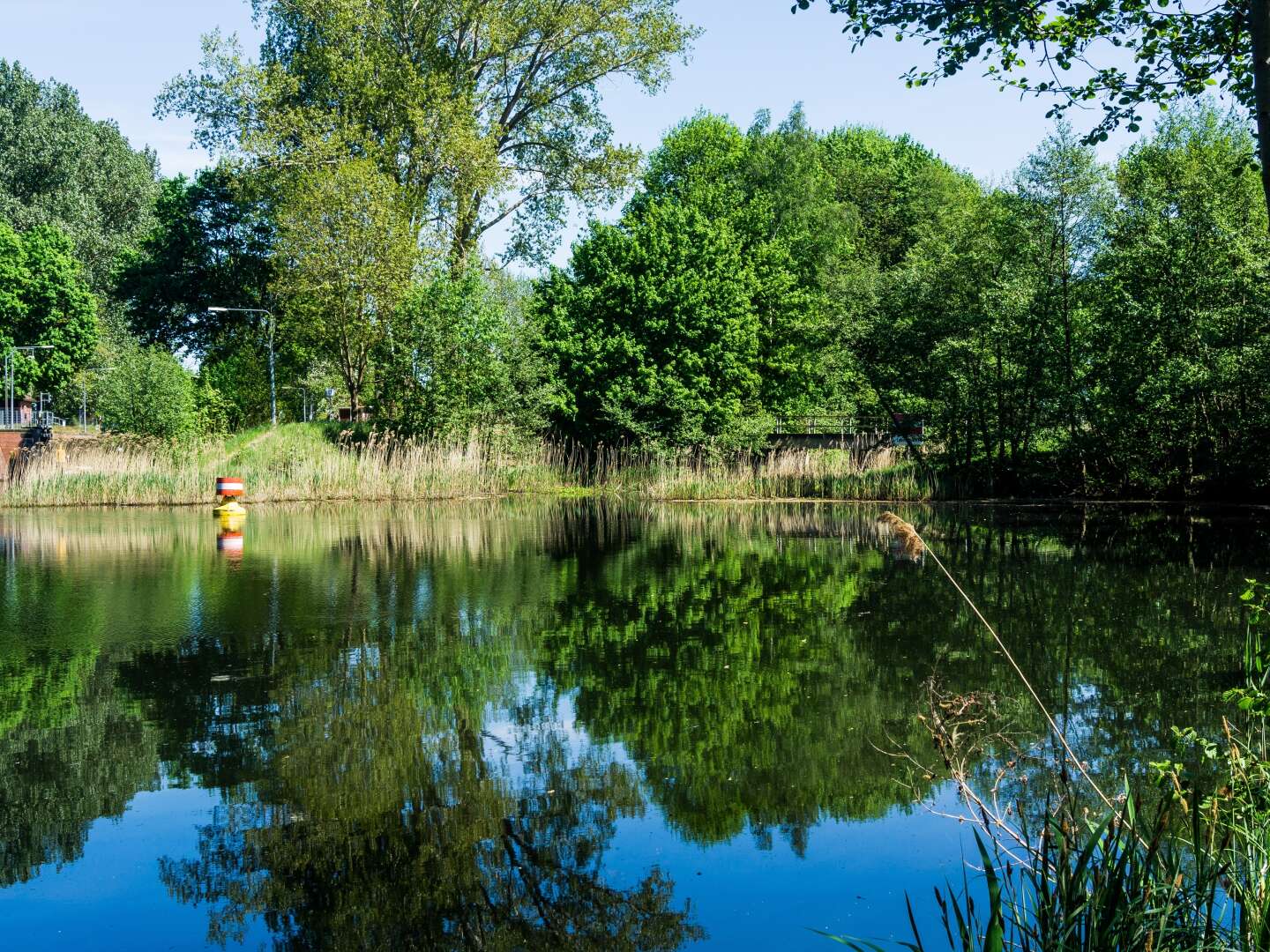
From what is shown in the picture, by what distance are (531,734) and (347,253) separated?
3189cm

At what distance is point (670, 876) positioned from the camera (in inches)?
193

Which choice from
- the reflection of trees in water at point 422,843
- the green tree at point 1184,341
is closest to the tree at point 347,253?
the green tree at point 1184,341

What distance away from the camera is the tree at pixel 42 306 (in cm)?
5456

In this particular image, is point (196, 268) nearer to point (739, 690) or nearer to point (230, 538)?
point (230, 538)

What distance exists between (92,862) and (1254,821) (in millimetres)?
4658

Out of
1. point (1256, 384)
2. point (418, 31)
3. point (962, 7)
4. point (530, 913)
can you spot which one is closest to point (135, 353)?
point (418, 31)

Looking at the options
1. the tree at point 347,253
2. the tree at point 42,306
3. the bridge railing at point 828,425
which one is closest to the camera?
the bridge railing at point 828,425

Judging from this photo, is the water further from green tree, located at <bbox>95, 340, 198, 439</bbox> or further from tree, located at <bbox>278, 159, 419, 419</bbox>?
tree, located at <bbox>278, 159, 419, 419</bbox>

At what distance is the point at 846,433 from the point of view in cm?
3778

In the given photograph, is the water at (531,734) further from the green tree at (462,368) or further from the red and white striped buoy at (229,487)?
the green tree at (462,368)

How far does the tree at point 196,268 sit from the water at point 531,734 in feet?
127

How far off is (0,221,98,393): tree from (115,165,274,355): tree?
4.29 metres

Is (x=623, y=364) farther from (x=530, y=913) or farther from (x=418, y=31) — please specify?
(x=530, y=913)

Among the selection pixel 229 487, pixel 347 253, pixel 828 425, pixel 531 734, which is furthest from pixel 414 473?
pixel 531 734
